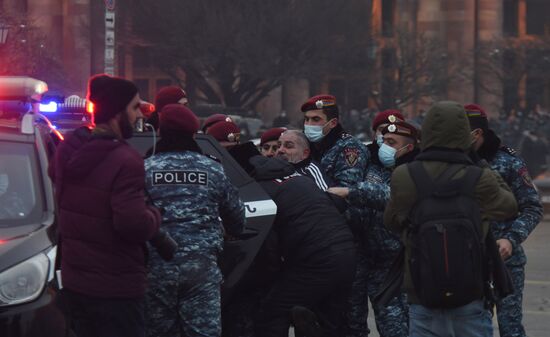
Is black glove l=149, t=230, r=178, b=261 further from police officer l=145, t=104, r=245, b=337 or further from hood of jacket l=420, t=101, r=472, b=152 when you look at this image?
hood of jacket l=420, t=101, r=472, b=152

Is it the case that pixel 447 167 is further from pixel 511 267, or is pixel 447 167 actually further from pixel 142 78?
pixel 142 78

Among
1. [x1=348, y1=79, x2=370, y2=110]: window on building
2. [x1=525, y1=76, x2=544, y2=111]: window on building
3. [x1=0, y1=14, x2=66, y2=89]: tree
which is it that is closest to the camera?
[x1=0, y1=14, x2=66, y2=89]: tree

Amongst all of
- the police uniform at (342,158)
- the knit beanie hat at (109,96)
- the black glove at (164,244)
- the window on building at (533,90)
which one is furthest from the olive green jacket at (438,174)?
the window on building at (533,90)

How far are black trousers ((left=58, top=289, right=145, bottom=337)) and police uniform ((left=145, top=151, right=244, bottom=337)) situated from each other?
21.4 inches

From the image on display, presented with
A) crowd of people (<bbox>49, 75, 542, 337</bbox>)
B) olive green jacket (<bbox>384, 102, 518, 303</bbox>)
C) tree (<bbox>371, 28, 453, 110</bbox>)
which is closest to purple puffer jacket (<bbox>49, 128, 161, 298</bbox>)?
crowd of people (<bbox>49, 75, 542, 337</bbox>)

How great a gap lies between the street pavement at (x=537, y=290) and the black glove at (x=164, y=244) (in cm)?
462

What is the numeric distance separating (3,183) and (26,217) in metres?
0.31

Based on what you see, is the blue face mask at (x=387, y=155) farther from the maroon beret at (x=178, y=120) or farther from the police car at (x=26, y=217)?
the police car at (x=26, y=217)

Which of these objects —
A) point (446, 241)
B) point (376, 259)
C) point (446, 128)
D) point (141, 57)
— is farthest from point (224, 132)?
point (141, 57)

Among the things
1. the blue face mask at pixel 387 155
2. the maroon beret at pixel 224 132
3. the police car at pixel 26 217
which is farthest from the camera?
the maroon beret at pixel 224 132

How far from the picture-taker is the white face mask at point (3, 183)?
6.31 meters

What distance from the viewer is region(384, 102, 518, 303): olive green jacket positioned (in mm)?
5797

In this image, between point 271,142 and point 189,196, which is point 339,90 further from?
point 189,196

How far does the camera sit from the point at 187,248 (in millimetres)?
6109
